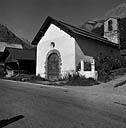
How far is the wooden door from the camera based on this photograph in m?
18.6

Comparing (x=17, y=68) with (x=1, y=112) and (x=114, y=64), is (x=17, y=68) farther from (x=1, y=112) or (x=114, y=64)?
(x=1, y=112)

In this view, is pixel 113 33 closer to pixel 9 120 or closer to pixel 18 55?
pixel 18 55

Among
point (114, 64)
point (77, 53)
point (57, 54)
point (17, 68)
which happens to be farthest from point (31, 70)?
point (114, 64)

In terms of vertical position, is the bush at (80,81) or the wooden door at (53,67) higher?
the wooden door at (53,67)

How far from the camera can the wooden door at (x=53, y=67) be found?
61.0ft

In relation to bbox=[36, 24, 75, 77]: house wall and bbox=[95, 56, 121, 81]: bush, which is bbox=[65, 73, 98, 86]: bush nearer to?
bbox=[95, 56, 121, 81]: bush

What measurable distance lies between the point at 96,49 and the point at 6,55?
16.0 metres

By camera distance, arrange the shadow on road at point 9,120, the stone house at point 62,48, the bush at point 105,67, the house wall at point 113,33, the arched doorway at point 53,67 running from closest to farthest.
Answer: the shadow on road at point 9,120, the bush at point 105,67, the stone house at point 62,48, the arched doorway at point 53,67, the house wall at point 113,33

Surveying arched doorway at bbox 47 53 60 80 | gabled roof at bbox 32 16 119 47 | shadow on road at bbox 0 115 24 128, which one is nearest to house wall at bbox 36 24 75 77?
gabled roof at bbox 32 16 119 47

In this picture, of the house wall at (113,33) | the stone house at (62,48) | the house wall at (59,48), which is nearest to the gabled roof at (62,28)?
the stone house at (62,48)

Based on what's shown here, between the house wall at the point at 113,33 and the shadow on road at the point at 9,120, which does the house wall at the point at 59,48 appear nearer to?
the house wall at the point at 113,33

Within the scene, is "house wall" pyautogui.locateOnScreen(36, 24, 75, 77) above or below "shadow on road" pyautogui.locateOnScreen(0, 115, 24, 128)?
above

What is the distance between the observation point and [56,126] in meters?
3.68

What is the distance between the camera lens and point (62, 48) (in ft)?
58.7
